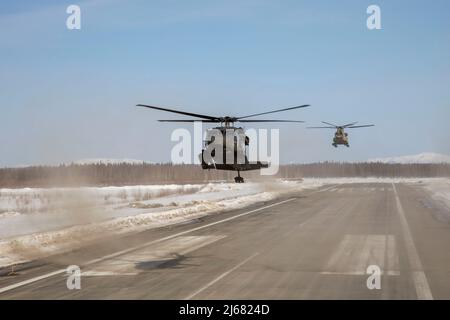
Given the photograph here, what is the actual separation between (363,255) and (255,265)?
3.02 metres

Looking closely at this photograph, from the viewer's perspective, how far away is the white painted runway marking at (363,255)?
10.7 m

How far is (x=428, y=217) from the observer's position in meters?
23.6

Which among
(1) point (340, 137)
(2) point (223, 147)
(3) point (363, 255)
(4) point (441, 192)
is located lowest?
(4) point (441, 192)

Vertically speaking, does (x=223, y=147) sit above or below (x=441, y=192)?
above

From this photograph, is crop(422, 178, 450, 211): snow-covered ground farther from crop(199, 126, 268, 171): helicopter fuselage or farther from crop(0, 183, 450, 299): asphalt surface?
crop(0, 183, 450, 299): asphalt surface

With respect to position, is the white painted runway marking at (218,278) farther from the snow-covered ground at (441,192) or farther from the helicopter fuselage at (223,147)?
the snow-covered ground at (441,192)

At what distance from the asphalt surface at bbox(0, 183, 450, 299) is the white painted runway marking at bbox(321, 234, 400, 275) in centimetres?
2

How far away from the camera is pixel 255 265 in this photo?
37.3ft

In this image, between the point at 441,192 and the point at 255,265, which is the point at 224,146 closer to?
the point at 255,265

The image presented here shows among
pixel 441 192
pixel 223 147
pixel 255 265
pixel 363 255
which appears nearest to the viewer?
pixel 255 265

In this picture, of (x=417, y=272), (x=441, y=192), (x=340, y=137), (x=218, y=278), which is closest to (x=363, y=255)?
(x=417, y=272)

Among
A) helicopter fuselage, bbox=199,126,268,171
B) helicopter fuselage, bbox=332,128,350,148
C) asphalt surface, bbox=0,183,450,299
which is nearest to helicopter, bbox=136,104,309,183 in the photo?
helicopter fuselage, bbox=199,126,268,171
